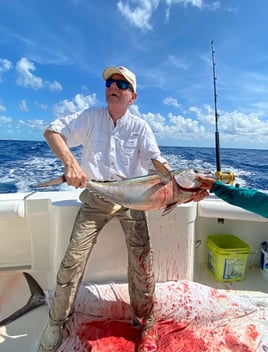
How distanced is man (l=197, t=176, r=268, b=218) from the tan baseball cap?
95 cm

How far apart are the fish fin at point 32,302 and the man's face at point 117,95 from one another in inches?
65.0

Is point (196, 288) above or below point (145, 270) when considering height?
below

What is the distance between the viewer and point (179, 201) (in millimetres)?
1526

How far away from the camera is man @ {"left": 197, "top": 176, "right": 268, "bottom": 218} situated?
136 cm

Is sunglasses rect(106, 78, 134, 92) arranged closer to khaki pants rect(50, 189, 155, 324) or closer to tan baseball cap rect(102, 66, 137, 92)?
tan baseball cap rect(102, 66, 137, 92)

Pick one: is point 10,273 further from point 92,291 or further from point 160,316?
point 160,316

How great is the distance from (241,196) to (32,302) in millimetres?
1868

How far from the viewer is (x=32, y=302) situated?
2.22 meters

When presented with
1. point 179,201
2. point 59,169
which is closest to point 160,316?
point 179,201

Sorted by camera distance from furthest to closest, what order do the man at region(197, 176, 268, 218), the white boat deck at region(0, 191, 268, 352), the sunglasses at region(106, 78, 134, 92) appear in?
the sunglasses at region(106, 78, 134, 92), the white boat deck at region(0, 191, 268, 352), the man at region(197, 176, 268, 218)

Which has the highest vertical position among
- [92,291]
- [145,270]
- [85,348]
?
[145,270]

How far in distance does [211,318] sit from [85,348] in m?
0.90

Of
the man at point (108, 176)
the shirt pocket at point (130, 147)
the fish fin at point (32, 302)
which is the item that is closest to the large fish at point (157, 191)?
the man at point (108, 176)

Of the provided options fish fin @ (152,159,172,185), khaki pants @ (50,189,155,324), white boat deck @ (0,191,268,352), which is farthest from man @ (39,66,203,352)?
fish fin @ (152,159,172,185)
